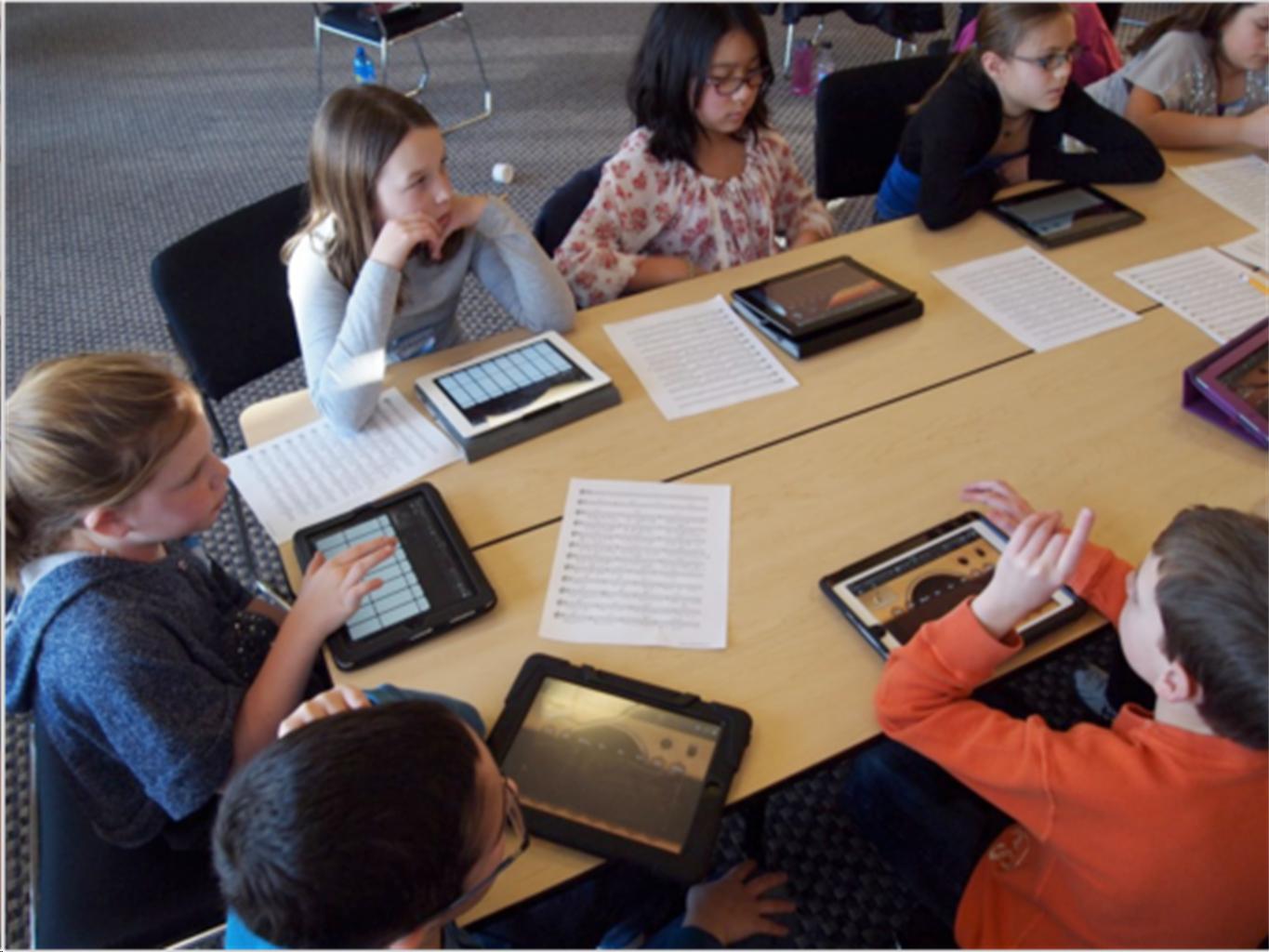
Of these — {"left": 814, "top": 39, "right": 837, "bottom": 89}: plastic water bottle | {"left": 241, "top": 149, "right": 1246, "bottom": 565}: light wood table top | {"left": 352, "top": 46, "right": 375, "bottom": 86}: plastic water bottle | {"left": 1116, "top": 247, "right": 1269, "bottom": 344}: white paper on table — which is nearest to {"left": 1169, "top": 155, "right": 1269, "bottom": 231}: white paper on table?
{"left": 241, "top": 149, "right": 1246, "bottom": 565}: light wood table top

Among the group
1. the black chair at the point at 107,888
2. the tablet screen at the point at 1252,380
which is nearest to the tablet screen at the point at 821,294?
the tablet screen at the point at 1252,380

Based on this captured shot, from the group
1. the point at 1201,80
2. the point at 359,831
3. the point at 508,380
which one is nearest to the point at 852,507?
the point at 508,380

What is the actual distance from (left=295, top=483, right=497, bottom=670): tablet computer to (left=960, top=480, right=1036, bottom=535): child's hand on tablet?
2.10ft

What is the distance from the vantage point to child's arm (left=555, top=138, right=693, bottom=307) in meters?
1.73

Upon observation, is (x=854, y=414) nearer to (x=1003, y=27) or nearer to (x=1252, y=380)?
(x=1252, y=380)

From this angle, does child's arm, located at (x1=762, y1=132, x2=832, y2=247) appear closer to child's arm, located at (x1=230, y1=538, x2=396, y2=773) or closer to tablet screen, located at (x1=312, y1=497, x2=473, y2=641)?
tablet screen, located at (x1=312, y1=497, x2=473, y2=641)

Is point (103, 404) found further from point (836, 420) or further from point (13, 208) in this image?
point (13, 208)

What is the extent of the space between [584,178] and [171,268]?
0.78 meters

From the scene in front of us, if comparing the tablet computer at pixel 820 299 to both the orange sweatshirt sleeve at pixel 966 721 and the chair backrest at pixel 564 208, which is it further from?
the orange sweatshirt sleeve at pixel 966 721

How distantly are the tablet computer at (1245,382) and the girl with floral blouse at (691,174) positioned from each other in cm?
83

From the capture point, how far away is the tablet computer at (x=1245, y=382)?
1.29m

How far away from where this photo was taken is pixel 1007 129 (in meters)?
1.95

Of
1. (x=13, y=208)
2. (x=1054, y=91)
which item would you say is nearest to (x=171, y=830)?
(x=1054, y=91)

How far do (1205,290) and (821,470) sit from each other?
86 centimetres
